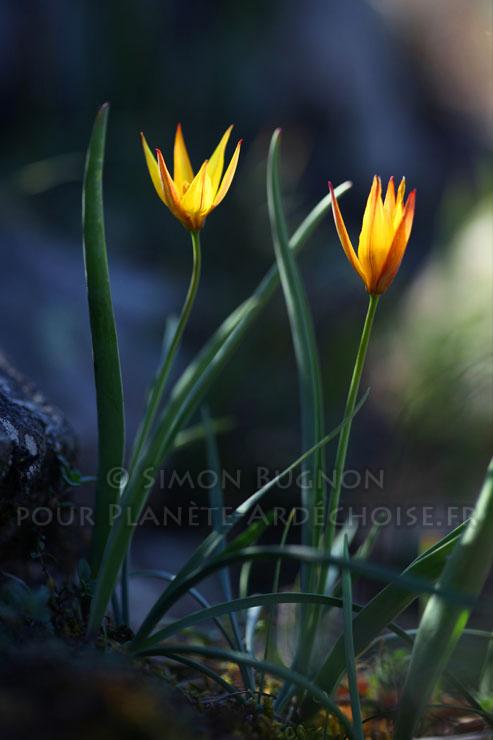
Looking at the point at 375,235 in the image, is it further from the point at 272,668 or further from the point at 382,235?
the point at 272,668

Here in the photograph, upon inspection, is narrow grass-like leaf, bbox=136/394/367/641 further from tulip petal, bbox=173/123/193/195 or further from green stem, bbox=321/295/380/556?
tulip petal, bbox=173/123/193/195

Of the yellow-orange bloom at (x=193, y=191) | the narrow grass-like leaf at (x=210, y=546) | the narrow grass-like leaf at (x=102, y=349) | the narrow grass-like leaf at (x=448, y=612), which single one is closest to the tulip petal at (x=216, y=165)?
the yellow-orange bloom at (x=193, y=191)

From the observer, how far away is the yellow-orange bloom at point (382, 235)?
652 millimetres

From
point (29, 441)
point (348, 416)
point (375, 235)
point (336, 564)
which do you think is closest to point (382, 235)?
point (375, 235)

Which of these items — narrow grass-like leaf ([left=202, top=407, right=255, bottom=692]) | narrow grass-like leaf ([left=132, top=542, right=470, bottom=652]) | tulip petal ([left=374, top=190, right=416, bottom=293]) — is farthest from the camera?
narrow grass-like leaf ([left=202, top=407, right=255, bottom=692])

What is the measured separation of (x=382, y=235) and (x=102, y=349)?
306 mm

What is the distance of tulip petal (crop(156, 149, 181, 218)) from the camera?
695 mm

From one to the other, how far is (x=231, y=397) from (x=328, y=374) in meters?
0.38

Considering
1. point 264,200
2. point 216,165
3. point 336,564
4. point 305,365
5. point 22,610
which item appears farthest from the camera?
point 264,200

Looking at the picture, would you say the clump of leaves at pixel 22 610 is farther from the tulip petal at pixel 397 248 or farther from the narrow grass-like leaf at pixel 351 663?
the tulip petal at pixel 397 248

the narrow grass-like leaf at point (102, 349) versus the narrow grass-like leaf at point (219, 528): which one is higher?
the narrow grass-like leaf at point (102, 349)

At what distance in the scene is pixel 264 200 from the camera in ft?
9.75

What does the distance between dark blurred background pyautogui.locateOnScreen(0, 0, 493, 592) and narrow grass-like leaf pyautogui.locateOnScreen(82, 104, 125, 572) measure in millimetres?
583

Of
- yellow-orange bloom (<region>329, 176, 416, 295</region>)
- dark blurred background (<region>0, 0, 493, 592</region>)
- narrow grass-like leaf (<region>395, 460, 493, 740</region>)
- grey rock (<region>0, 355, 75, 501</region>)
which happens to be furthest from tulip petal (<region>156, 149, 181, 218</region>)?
dark blurred background (<region>0, 0, 493, 592</region>)
